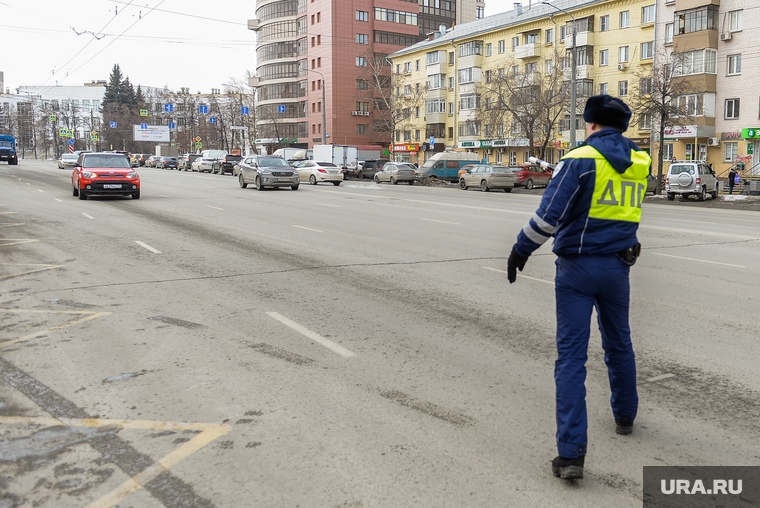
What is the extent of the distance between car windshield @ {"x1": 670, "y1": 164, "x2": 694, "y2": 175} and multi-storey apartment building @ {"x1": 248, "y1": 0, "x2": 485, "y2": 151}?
166 ft

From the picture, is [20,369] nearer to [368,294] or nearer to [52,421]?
[52,421]

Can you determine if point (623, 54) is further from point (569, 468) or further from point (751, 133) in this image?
point (569, 468)

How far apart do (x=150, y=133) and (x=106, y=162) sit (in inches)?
3124

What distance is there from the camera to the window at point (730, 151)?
44.2m

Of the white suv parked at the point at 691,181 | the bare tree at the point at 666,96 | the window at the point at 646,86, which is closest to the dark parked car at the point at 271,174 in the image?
the white suv parked at the point at 691,181

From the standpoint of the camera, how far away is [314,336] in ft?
19.7

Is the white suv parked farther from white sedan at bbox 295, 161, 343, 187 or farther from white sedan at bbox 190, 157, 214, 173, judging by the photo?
white sedan at bbox 190, 157, 214, 173

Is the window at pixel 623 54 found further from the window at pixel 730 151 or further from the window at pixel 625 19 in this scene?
the window at pixel 730 151

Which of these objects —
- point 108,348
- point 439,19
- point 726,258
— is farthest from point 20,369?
point 439,19

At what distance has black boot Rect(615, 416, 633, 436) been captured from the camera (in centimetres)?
389

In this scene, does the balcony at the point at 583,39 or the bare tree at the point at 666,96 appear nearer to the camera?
the bare tree at the point at 666,96

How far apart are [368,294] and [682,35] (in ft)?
149

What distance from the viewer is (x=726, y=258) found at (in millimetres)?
10852

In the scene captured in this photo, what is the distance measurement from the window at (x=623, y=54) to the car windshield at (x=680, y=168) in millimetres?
23161
